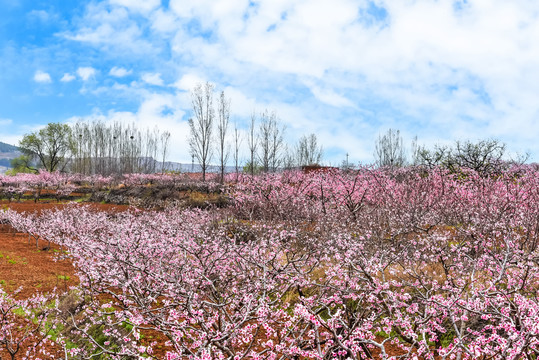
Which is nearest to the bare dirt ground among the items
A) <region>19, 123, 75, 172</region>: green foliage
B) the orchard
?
the orchard

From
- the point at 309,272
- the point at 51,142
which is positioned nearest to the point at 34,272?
the point at 309,272

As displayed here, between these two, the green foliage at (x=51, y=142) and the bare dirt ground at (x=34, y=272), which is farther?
the green foliage at (x=51, y=142)

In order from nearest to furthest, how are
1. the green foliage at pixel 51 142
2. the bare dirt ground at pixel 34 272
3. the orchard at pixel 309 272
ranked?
1. the orchard at pixel 309 272
2. the bare dirt ground at pixel 34 272
3. the green foliage at pixel 51 142

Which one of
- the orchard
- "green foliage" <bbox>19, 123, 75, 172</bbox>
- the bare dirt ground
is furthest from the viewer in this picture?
"green foliage" <bbox>19, 123, 75, 172</bbox>

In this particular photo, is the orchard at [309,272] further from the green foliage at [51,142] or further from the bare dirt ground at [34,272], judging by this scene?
the green foliage at [51,142]

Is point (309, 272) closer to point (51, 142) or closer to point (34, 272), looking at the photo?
point (34, 272)

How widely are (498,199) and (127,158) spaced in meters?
57.9

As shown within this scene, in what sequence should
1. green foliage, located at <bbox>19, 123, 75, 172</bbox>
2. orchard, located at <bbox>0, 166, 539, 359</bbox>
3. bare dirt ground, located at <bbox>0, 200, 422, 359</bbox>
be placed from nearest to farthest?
orchard, located at <bbox>0, 166, 539, 359</bbox> → bare dirt ground, located at <bbox>0, 200, 422, 359</bbox> → green foliage, located at <bbox>19, 123, 75, 172</bbox>

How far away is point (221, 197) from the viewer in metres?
22.8

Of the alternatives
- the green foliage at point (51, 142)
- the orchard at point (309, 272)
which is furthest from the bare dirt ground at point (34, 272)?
the green foliage at point (51, 142)

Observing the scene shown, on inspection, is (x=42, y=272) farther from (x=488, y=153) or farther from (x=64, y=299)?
(x=488, y=153)

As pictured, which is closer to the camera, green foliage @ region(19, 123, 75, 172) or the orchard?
the orchard

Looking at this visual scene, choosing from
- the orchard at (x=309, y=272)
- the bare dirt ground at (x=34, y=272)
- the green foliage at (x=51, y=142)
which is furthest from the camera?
the green foliage at (x=51, y=142)

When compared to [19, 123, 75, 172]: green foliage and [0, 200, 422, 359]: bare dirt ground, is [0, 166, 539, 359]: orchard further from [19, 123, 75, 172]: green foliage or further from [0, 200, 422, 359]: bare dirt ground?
[19, 123, 75, 172]: green foliage
